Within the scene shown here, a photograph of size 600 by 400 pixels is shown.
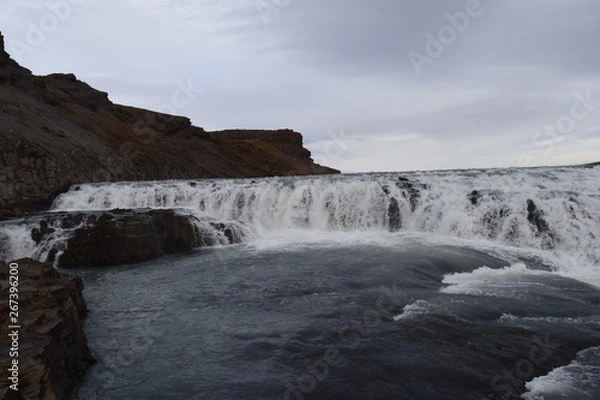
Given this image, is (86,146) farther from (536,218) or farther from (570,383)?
(570,383)

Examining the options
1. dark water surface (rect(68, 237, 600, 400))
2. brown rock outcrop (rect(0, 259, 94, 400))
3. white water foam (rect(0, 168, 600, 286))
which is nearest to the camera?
brown rock outcrop (rect(0, 259, 94, 400))

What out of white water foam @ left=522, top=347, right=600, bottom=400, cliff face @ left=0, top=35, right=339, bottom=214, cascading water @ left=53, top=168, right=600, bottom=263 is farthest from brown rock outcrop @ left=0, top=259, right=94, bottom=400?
cliff face @ left=0, top=35, right=339, bottom=214

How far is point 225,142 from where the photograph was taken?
66.8 metres

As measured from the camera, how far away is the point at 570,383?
15.7 ft

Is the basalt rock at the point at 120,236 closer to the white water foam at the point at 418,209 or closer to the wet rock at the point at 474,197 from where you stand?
the white water foam at the point at 418,209

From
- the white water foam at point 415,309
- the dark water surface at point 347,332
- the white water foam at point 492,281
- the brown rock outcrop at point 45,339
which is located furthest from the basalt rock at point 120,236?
the white water foam at point 415,309

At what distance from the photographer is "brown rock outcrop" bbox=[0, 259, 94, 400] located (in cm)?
420

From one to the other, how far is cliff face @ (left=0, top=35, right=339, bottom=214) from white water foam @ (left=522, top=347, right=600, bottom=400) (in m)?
21.3

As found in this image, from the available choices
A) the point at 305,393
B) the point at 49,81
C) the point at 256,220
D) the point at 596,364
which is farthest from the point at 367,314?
the point at 49,81

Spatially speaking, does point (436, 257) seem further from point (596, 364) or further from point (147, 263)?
point (147, 263)

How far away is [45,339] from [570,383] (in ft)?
19.0

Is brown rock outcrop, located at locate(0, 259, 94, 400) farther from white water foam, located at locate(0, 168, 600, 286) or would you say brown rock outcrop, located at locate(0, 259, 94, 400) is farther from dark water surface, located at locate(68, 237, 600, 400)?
white water foam, located at locate(0, 168, 600, 286)

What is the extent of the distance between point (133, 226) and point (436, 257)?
9312mm

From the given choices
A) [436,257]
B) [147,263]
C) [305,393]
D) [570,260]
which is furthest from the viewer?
[147,263]
